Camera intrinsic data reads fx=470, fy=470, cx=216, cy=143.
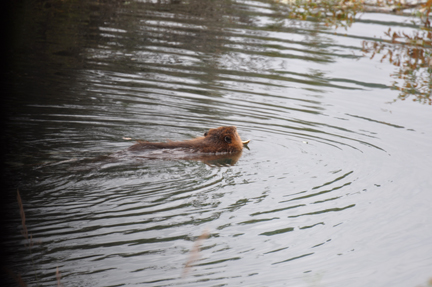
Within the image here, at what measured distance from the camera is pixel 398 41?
45.2 feet

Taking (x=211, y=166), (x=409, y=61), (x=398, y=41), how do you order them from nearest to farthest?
(x=211, y=166), (x=409, y=61), (x=398, y=41)

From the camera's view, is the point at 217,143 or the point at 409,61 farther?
the point at 409,61

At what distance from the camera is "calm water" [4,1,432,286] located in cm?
402

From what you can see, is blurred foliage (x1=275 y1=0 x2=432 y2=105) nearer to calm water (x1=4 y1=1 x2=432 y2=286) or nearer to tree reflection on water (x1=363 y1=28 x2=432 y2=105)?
tree reflection on water (x1=363 y1=28 x2=432 y2=105)

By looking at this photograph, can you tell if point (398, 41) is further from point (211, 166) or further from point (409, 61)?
point (211, 166)

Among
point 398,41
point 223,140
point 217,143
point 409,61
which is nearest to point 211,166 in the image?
point 217,143

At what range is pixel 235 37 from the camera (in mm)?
13820

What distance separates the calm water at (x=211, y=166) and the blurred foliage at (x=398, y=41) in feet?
1.08

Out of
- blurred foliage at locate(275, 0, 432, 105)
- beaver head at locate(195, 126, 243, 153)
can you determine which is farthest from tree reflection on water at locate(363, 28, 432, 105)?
beaver head at locate(195, 126, 243, 153)

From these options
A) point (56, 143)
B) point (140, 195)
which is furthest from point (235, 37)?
point (140, 195)

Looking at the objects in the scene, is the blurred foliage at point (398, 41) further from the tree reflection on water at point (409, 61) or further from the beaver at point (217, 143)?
the beaver at point (217, 143)

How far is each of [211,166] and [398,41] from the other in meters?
9.82

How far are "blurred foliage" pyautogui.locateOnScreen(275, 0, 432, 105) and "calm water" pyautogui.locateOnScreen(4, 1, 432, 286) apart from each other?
329 millimetres

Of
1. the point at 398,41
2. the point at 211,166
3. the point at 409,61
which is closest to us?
the point at 211,166
